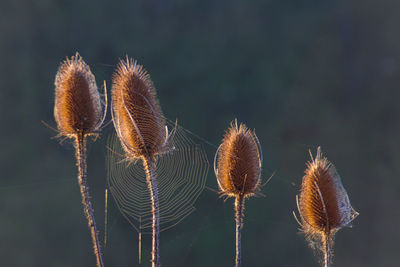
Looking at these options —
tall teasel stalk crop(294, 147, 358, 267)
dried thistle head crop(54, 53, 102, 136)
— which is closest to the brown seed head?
tall teasel stalk crop(294, 147, 358, 267)

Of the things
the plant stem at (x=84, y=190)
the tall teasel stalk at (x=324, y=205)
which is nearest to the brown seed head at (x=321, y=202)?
the tall teasel stalk at (x=324, y=205)

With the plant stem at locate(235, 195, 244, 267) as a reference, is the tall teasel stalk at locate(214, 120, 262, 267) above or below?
above

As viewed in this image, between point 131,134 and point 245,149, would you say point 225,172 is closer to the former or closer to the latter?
point 245,149

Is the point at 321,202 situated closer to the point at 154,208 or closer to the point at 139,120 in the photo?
the point at 154,208

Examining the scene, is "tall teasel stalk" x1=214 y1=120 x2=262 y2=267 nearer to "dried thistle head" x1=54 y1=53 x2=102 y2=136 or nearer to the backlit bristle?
the backlit bristle

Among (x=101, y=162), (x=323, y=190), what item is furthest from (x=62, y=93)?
(x=101, y=162)

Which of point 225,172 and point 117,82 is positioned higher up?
point 117,82

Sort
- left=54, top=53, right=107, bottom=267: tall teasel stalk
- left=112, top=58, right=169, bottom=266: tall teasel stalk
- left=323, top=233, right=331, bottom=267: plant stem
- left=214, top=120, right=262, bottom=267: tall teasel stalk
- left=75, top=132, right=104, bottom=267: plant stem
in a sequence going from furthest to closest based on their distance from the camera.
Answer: left=214, top=120, right=262, bottom=267: tall teasel stalk < left=323, top=233, right=331, bottom=267: plant stem < left=112, top=58, right=169, bottom=266: tall teasel stalk < left=54, top=53, right=107, bottom=267: tall teasel stalk < left=75, top=132, right=104, bottom=267: plant stem

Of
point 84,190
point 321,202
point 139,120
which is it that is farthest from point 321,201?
point 84,190
